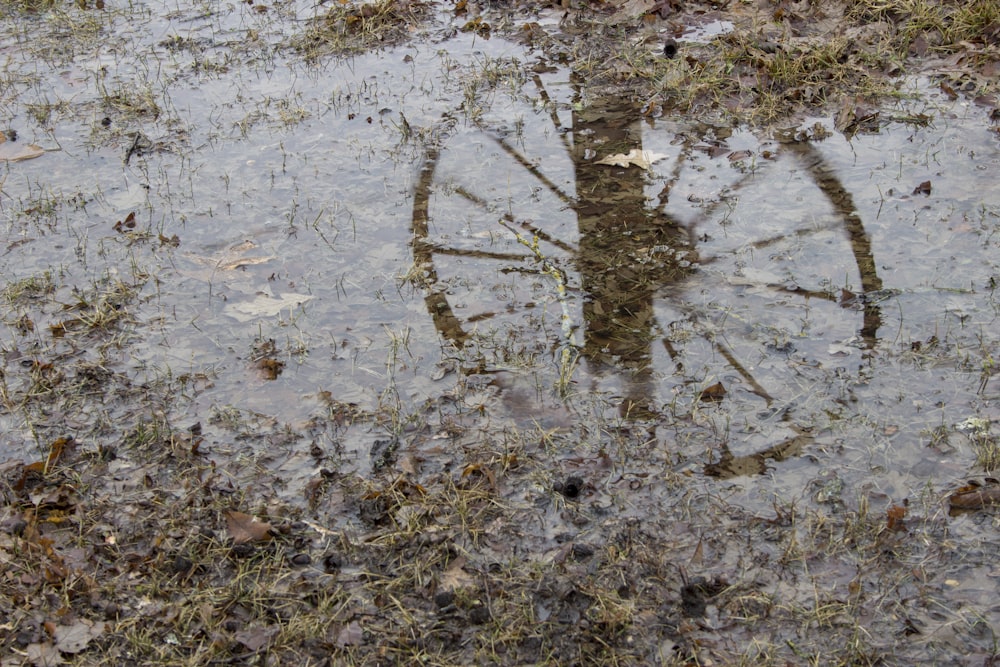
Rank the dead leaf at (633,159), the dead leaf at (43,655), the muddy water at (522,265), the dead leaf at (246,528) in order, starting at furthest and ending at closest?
the dead leaf at (633,159)
the muddy water at (522,265)
the dead leaf at (246,528)
the dead leaf at (43,655)

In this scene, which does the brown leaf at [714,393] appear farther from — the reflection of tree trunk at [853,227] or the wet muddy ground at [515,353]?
the reflection of tree trunk at [853,227]

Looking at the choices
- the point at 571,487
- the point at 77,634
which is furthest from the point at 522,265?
the point at 77,634

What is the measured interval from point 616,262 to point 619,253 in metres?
0.09

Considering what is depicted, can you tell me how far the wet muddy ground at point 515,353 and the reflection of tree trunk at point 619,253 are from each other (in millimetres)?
24

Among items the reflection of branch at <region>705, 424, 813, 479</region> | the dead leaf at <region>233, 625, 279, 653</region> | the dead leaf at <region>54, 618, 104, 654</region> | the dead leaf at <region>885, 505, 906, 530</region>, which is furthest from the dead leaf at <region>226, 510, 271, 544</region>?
the dead leaf at <region>885, 505, 906, 530</region>

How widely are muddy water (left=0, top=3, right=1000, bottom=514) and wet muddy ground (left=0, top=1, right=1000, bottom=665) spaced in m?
0.02

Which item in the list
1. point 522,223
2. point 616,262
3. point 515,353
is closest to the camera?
point 515,353

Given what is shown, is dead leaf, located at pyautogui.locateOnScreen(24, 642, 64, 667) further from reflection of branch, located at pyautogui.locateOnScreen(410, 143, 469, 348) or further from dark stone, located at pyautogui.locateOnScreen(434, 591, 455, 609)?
reflection of branch, located at pyautogui.locateOnScreen(410, 143, 469, 348)

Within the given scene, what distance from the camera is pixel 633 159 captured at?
5465 millimetres

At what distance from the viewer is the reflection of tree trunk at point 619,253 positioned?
13.3 ft

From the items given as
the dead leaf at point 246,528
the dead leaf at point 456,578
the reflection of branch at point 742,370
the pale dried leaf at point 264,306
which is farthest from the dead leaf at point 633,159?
the dead leaf at point 246,528

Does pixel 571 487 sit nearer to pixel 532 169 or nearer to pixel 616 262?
pixel 616 262

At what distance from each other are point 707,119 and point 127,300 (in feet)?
11.7

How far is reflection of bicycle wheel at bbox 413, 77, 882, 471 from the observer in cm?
396
